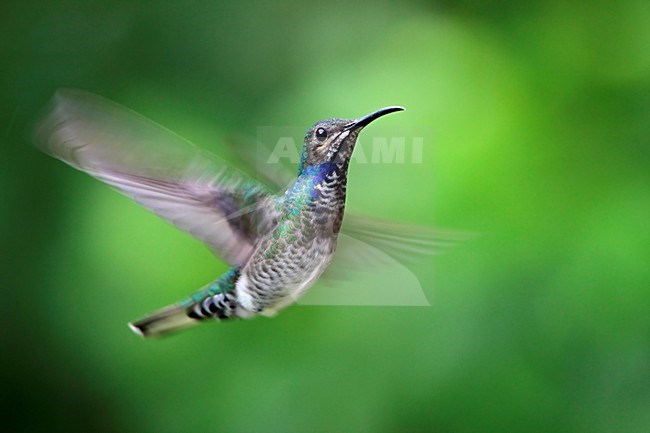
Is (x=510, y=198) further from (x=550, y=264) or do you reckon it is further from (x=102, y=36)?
(x=102, y=36)

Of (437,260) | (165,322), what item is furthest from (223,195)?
(437,260)

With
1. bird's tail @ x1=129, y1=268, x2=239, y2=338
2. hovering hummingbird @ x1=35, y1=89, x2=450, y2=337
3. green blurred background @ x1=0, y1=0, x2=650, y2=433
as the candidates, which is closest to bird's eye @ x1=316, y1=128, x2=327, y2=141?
hovering hummingbird @ x1=35, y1=89, x2=450, y2=337

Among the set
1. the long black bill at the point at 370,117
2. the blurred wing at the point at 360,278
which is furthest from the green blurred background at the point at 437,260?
the long black bill at the point at 370,117

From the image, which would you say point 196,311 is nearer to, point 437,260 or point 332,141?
point 332,141

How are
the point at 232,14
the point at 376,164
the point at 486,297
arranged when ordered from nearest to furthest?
the point at 376,164
the point at 486,297
the point at 232,14

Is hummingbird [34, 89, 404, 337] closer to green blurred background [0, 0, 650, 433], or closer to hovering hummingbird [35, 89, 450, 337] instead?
hovering hummingbird [35, 89, 450, 337]

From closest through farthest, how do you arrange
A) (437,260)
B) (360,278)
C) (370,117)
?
(370,117) < (360,278) < (437,260)

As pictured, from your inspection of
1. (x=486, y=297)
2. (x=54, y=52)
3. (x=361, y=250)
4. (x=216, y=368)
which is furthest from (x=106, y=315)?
(x=361, y=250)
